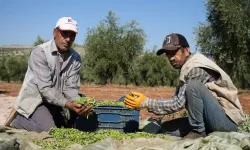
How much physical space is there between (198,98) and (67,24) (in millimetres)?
2293

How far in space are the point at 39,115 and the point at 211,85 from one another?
8.75ft

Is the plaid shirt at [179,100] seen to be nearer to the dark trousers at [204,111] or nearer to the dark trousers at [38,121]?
the dark trousers at [204,111]

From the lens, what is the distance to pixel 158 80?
41.7m

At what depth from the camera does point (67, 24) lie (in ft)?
18.0

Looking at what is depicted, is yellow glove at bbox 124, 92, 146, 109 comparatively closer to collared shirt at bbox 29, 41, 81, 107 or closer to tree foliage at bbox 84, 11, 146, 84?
collared shirt at bbox 29, 41, 81, 107

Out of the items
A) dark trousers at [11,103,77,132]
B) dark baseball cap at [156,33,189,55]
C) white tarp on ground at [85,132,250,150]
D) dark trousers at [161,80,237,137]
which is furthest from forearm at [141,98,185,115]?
dark trousers at [11,103,77,132]

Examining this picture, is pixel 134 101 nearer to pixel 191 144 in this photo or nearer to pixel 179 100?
pixel 179 100

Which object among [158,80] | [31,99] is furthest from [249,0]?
[31,99]

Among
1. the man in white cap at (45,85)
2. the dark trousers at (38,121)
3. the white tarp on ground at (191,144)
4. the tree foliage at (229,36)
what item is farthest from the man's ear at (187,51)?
the tree foliage at (229,36)

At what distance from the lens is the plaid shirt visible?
4934 millimetres

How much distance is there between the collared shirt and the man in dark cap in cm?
119

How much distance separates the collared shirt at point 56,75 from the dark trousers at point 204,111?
1.90 m

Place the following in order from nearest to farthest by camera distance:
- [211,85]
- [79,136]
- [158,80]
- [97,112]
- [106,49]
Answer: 1. [79,136]
2. [211,85]
3. [97,112]
4. [106,49]
5. [158,80]

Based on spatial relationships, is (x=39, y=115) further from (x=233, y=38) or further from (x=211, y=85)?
(x=233, y=38)
